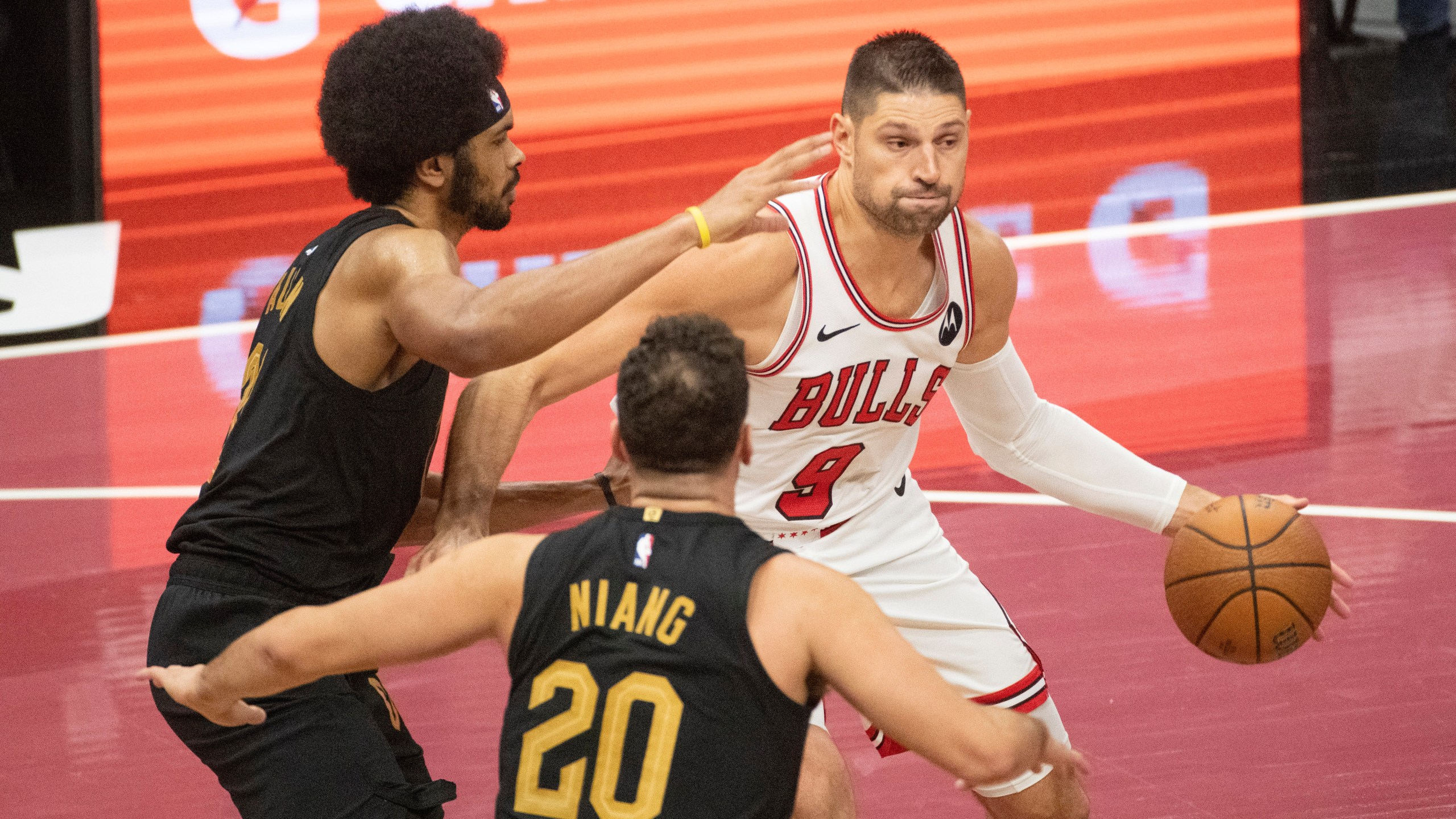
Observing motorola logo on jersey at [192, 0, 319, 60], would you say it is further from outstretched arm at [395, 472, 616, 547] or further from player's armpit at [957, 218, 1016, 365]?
player's armpit at [957, 218, 1016, 365]

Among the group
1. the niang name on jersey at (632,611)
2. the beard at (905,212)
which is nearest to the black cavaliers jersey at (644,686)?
the niang name on jersey at (632,611)

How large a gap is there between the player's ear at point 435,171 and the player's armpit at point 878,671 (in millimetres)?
1504

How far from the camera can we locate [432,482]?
4.21 meters

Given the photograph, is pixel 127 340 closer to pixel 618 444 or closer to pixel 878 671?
pixel 618 444

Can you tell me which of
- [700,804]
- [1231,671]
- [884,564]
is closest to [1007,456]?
[884,564]

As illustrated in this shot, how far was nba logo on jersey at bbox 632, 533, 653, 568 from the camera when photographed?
264 centimetres

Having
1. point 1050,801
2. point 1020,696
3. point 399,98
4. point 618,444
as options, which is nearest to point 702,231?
point 618,444

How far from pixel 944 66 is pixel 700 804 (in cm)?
215

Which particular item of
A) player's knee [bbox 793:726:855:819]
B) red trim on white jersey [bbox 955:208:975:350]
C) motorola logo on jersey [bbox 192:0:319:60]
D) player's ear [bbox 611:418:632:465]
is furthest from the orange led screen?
player's ear [bbox 611:418:632:465]

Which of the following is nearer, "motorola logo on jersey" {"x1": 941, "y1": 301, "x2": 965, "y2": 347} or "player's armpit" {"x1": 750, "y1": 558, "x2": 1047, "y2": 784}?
"player's armpit" {"x1": 750, "y1": 558, "x2": 1047, "y2": 784}

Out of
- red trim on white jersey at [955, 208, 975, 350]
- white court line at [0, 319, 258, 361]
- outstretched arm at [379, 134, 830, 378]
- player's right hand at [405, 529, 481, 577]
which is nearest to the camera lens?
outstretched arm at [379, 134, 830, 378]

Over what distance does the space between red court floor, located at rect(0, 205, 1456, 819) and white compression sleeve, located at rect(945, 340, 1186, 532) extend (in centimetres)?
89

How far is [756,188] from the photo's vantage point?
11.1 feet

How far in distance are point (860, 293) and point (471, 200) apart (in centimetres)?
100
